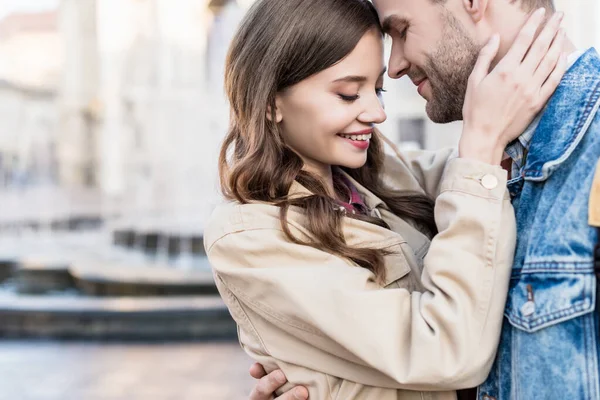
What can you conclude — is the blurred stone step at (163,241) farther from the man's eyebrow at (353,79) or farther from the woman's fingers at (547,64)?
the woman's fingers at (547,64)

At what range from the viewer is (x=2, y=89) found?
1941 centimetres

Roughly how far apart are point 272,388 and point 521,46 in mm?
968

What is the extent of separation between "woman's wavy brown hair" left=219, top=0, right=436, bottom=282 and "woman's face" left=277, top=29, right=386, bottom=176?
0.03 m

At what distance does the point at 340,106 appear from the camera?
1756mm

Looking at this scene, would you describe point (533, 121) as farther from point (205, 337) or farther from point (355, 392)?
point (205, 337)

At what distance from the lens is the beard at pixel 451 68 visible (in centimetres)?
166

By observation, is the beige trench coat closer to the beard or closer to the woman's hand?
the woman's hand

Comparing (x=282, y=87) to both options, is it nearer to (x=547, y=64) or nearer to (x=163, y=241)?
(x=547, y=64)

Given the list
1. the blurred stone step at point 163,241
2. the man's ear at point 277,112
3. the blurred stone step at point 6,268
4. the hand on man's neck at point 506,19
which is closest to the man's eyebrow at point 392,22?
the hand on man's neck at point 506,19

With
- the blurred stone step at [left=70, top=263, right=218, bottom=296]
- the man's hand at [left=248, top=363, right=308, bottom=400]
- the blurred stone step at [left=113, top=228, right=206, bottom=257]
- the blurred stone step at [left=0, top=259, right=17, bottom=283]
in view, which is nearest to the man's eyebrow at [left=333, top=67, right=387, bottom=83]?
the man's hand at [left=248, top=363, right=308, bottom=400]

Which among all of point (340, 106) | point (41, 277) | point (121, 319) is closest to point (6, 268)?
point (41, 277)

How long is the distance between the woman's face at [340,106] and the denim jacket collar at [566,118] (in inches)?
17.6

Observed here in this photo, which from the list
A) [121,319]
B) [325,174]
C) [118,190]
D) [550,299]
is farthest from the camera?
[118,190]

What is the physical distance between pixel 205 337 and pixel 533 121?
4.58 meters
